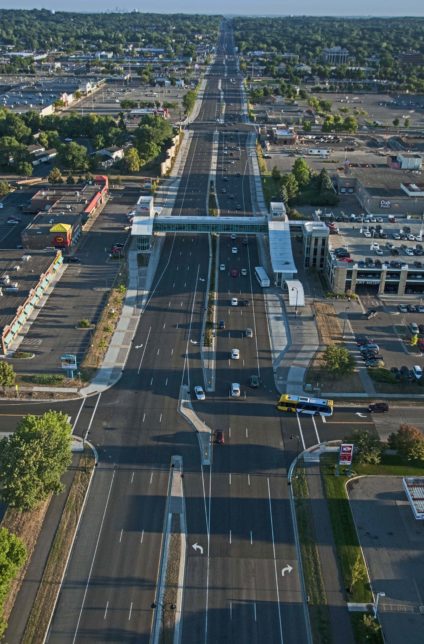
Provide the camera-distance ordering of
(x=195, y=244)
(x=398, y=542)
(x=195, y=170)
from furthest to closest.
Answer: (x=195, y=170)
(x=195, y=244)
(x=398, y=542)

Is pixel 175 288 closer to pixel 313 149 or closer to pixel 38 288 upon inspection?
pixel 38 288

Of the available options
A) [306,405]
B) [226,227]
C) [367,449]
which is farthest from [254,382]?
[226,227]

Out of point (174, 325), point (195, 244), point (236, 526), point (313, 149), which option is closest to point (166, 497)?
point (236, 526)

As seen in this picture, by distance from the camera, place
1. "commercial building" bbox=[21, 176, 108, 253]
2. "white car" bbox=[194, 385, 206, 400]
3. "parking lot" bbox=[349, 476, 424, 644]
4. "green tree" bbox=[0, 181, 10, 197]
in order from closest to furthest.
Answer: "parking lot" bbox=[349, 476, 424, 644] → "white car" bbox=[194, 385, 206, 400] → "commercial building" bbox=[21, 176, 108, 253] → "green tree" bbox=[0, 181, 10, 197]

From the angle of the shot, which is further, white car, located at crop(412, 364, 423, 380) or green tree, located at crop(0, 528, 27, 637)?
white car, located at crop(412, 364, 423, 380)

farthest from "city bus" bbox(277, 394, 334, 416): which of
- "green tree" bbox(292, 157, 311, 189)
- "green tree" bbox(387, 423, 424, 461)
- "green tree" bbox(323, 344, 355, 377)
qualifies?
"green tree" bbox(292, 157, 311, 189)

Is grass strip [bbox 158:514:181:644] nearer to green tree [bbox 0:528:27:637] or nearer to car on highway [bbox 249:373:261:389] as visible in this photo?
green tree [bbox 0:528:27:637]

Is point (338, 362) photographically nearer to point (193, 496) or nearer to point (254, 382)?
point (254, 382)

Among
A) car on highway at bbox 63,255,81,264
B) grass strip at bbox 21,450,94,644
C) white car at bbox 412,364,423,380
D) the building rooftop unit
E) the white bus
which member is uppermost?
the building rooftop unit
